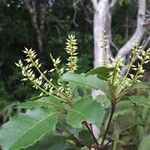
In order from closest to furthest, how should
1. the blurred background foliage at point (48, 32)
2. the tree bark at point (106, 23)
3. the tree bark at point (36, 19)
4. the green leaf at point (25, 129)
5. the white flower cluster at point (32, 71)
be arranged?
1. the green leaf at point (25, 129)
2. the white flower cluster at point (32, 71)
3. the tree bark at point (106, 23)
4. the blurred background foliage at point (48, 32)
5. the tree bark at point (36, 19)

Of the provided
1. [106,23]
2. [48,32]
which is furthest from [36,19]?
[106,23]

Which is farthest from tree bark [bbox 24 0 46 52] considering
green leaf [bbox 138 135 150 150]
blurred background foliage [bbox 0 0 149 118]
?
green leaf [bbox 138 135 150 150]

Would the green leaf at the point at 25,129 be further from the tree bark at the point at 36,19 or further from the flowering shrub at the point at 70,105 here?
the tree bark at the point at 36,19

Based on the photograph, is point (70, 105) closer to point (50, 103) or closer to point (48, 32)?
point (50, 103)

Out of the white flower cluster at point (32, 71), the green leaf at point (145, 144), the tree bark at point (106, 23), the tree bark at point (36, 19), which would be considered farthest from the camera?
the tree bark at point (36, 19)

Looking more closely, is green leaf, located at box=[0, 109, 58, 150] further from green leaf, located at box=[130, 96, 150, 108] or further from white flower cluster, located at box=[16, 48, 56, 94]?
green leaf, located at box=[130, 96, 150, 108]

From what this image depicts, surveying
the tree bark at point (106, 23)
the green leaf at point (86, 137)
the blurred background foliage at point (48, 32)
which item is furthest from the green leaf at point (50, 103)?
the blurred background foliage at point (48, 32)
